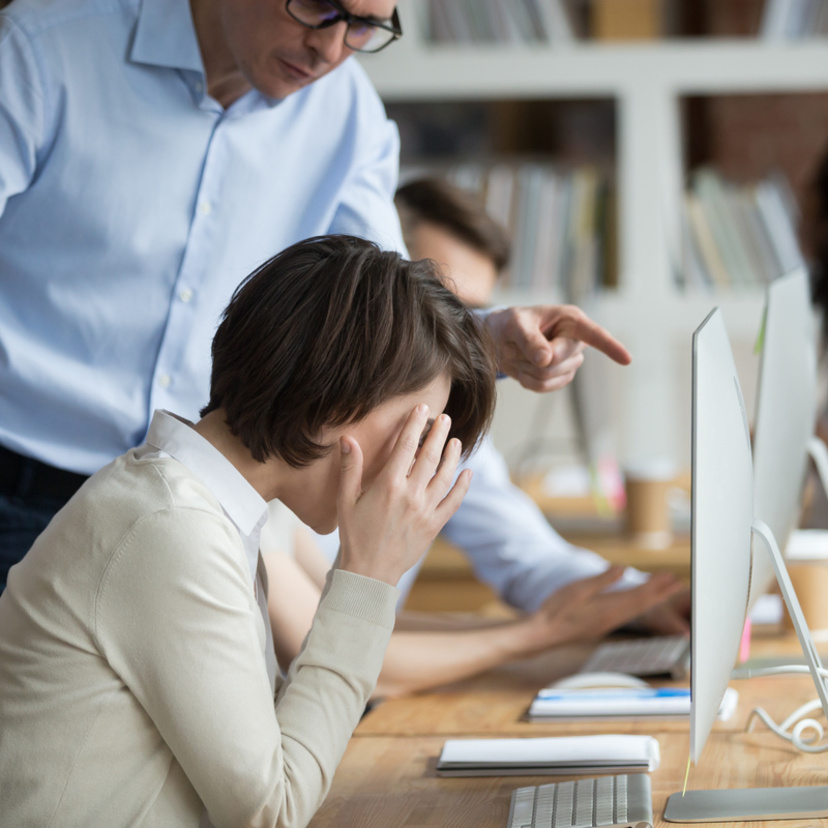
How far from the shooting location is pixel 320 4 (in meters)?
1.17

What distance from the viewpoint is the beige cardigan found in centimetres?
82

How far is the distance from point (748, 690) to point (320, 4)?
934 mm

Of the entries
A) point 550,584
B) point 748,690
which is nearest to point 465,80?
point 550,584

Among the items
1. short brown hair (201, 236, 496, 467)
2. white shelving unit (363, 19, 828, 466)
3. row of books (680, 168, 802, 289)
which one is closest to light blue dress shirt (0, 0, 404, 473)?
short brown hair (201, 236, 496, 467)

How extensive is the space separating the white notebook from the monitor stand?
0.30ft

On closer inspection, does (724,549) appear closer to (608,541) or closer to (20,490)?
(20,490)

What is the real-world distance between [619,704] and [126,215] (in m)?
0.80

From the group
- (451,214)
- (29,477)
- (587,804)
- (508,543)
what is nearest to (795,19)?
(451,214)

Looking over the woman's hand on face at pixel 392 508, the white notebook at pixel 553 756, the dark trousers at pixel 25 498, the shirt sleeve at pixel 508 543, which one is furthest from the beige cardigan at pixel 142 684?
the shirt sleeve at pixel 508 543

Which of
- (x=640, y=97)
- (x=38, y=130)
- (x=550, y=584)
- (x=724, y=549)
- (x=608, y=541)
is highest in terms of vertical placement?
(x=38, y=130)

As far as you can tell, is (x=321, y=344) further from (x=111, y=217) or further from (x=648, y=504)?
(x=648, y=504)

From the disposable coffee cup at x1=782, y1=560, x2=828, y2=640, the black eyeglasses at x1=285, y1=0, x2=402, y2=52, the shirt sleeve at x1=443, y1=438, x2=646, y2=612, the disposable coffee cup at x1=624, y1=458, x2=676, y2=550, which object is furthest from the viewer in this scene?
A: the disposable coffee cup at x1=624, y1=458, x2=676, y2=550

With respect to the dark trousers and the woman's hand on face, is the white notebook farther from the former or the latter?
the dark trousers

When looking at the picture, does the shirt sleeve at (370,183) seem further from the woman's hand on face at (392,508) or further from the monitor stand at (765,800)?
the monitor stand at (765,800)
